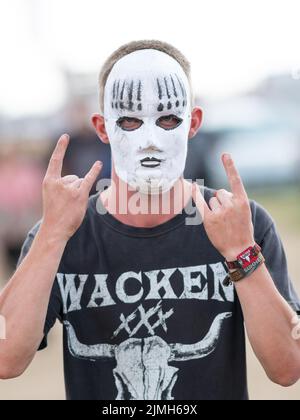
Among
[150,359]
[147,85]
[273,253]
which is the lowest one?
[150,359]

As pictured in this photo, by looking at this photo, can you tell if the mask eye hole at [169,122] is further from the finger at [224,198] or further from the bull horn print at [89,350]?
the bull horn print at [89,350]

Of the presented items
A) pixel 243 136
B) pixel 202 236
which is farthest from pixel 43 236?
pixel 243 136

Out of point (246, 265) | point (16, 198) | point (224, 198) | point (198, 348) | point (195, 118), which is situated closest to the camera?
point (246, 265)

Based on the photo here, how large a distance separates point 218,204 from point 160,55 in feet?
2.48

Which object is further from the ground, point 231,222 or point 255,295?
point 231,222

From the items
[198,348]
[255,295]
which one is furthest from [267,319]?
[198,348]

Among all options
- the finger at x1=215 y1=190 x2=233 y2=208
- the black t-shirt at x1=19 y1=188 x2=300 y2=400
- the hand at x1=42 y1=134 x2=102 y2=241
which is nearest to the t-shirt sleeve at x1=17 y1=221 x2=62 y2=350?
the black t-shirt at x1=19 y1=188 x2=300 y2=400

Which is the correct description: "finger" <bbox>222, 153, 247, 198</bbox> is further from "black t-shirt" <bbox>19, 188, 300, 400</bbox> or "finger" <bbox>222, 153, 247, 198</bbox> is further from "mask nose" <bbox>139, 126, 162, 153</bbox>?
"mask nose" <bbox>139, 126, 162, 153</bbox>

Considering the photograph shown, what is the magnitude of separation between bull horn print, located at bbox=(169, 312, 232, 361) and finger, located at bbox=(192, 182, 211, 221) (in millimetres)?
469

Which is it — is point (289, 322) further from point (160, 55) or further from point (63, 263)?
point (160, 55)

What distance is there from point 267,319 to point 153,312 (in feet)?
1.58

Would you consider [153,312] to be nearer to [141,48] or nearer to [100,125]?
[100,125]

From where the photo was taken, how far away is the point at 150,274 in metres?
3.13

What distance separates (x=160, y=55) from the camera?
331cm
